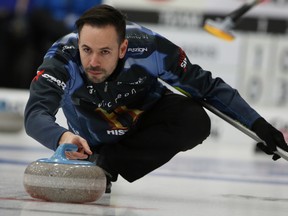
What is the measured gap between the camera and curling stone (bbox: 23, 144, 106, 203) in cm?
290

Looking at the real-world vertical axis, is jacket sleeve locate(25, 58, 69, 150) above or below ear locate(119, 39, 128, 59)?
below

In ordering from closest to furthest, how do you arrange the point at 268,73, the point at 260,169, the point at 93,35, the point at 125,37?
the point at 93,35, the point at 125,37, the point at 260,169, the point at 268,73

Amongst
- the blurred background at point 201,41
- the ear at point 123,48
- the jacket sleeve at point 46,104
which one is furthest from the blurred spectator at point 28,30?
the jacket sleeve at point 46,104

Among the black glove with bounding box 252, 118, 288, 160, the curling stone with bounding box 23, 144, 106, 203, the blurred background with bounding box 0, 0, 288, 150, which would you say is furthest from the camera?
the blurred background with bounding box 0, 0, 288, 150

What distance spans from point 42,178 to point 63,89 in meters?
0.42

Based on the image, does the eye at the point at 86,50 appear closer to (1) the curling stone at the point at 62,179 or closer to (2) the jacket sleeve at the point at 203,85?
(1) the curling stone at the point at 62,179

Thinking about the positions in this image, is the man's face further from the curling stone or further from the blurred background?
the blurred background

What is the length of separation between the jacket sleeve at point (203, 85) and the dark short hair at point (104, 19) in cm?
41

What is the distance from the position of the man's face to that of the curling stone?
1.28ft

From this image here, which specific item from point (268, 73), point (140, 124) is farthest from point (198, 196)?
point (268, 73)

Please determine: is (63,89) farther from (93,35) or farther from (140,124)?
(140,124)

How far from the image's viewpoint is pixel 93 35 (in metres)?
3.11

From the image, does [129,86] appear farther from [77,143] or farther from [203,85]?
[77,143]

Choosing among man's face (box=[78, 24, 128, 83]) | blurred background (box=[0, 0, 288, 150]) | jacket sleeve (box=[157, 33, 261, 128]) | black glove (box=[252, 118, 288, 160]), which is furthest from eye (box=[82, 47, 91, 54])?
blurred background (box=[0, 0, 288, 150])
